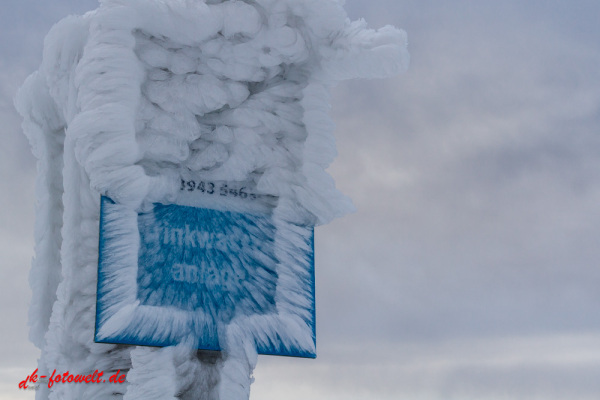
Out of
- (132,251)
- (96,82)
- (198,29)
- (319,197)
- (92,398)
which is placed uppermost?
(198,29)

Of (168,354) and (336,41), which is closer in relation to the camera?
(168,354)

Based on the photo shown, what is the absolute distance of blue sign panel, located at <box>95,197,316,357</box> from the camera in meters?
1.84

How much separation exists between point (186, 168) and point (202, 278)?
0.91ft

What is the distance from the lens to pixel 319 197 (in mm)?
2084

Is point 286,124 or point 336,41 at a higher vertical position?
point 336,41

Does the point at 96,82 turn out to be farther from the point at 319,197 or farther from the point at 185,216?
the point at 319,197

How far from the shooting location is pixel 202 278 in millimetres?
1951

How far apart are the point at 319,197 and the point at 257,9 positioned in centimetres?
51

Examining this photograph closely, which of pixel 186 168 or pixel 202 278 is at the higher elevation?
pixel 186 168

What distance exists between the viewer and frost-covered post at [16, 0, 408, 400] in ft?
6.10

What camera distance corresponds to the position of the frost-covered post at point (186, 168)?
186 centimetres

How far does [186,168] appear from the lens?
78.7 inches

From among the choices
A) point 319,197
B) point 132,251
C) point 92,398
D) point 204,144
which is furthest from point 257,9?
point 92,398

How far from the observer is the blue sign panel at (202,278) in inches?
72.5
